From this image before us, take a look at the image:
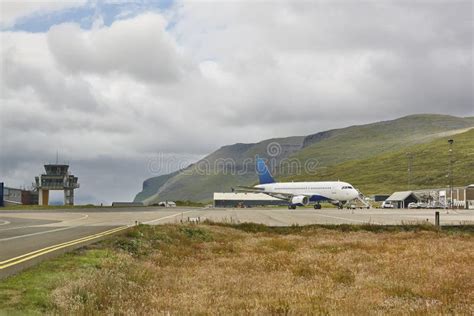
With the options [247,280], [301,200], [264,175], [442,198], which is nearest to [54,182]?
[264,175]

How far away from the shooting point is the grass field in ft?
34.3

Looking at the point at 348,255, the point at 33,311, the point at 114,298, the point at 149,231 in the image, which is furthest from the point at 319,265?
the point at 149,231

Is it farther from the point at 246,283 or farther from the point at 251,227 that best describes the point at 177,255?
the point at 251,227

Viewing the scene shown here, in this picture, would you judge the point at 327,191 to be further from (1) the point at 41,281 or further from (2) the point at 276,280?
(1) the point at 41,281

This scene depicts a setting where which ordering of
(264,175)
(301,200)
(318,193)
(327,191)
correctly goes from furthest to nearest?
1. (264,175)
2. (301,200)
3. (318,193)
4. (327,191)

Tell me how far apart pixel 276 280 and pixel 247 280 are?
76 cm

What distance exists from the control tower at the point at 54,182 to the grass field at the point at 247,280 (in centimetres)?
15785

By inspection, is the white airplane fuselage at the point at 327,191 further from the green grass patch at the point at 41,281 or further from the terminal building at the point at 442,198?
the green grass patch at the point at 41,281

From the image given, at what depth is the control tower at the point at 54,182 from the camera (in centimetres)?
17275

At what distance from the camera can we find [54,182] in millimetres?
174750

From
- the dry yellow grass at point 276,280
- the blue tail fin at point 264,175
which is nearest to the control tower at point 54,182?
the blue tail fin at point 264,175

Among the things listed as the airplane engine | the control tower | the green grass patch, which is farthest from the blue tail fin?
the green grass patch

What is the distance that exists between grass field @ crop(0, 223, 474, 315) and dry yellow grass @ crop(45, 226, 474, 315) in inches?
1.0

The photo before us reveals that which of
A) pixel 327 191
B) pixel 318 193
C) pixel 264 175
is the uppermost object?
pixel 264 175
